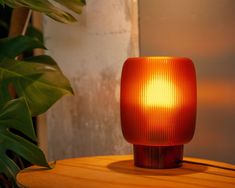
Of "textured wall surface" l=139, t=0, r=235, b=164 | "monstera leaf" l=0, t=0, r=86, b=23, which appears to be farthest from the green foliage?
"textured wall surface" l=139, t=0, r=235, b=164

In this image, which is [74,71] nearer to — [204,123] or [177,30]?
[177,30]

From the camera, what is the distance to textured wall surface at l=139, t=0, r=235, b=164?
1.31 meters

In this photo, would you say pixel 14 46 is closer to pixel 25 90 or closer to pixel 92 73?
pixel 25 90

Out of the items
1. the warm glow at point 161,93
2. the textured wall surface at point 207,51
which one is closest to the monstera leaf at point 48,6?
the textured wall surface at point 207,51

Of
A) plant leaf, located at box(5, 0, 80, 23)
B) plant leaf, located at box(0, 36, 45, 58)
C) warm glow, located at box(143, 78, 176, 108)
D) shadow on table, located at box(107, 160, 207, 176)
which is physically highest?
plant leaf, located at box(5, 0, 80, 23)

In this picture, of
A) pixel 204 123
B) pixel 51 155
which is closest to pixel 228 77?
pixel 204 123

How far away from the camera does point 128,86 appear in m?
1.16

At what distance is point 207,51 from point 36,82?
0.54 metres

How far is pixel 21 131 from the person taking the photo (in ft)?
3.80

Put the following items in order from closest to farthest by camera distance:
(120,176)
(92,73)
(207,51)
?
(120,176) < (207,51) < (92,73)

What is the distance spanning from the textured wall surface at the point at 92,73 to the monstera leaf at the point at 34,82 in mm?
266

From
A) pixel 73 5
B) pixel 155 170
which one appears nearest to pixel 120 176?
pixel 155 170

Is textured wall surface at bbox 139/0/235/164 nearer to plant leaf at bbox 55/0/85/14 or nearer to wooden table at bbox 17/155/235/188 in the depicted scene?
wooden table at bbox 17/155/235/188

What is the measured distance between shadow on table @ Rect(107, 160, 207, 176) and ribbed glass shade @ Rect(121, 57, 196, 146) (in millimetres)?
72
